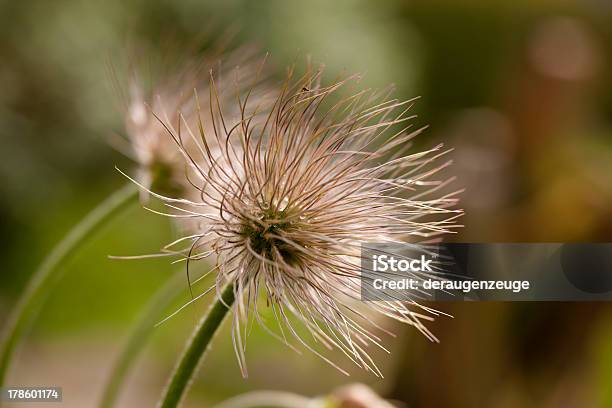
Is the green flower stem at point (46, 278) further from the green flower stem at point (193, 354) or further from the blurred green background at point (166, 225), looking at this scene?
the blurred green background at point (166, 225)

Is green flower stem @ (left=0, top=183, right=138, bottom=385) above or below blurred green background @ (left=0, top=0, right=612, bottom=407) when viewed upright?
below

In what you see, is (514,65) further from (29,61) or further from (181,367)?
(181,367)

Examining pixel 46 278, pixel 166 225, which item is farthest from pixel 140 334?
pixel 166 225

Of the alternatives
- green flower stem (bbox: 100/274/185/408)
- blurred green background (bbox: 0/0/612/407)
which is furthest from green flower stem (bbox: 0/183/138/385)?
blurred green background (bbox: 0/0/612/407)

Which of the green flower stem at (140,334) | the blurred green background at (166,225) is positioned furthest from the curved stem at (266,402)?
the blurred green background at (166,225)

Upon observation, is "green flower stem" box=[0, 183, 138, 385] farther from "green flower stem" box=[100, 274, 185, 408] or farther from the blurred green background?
the blurred green background

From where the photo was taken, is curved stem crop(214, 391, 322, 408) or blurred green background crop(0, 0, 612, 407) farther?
blurred green background crop(0, 0, 612, 407)

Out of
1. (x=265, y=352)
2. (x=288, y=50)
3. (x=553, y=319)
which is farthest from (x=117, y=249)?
(x=553, y=319)
